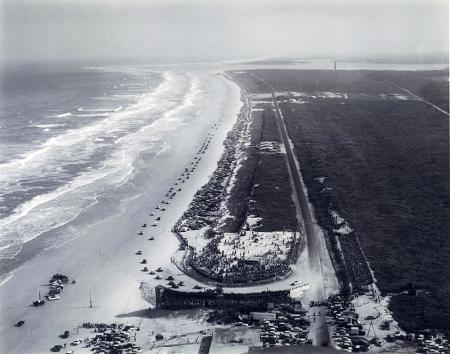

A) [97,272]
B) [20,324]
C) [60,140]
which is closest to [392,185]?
[97,272]

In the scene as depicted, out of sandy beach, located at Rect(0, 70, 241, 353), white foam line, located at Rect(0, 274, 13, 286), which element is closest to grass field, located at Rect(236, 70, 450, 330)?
sandy beach, located at Rect(0, 70, 241, 353)

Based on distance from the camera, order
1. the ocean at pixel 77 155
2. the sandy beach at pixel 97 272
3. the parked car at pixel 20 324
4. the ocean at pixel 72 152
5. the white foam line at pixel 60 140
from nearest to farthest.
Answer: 1. the parked car at pixel 20 324
2. the sandy beach at pixel 97 272
3. the ocean at pixel 77 155
4. the ocean at pixel 72 152
5. the white foam line at pixel 60 140

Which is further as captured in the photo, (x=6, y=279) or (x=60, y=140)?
(x=60, y=140)

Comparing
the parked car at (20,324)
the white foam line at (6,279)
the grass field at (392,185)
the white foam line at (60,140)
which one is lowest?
the parked car at (20,324)

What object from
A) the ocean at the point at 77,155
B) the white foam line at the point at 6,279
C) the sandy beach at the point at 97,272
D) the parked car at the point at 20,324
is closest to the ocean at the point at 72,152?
the ocean at the point at 77,155

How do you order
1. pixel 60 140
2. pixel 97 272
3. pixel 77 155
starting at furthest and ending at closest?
pixel 60 140 < pixel 77 155 < pixel 97 272

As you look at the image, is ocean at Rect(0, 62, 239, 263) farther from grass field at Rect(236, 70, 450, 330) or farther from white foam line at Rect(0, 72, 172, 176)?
grass field at Rect(236, 70, 450, 330)

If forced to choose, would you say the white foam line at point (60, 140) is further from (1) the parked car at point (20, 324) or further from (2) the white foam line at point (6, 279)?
(1) the parked car at point (20, 324)

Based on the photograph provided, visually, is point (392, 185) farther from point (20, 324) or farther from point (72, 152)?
point (72, 152)
